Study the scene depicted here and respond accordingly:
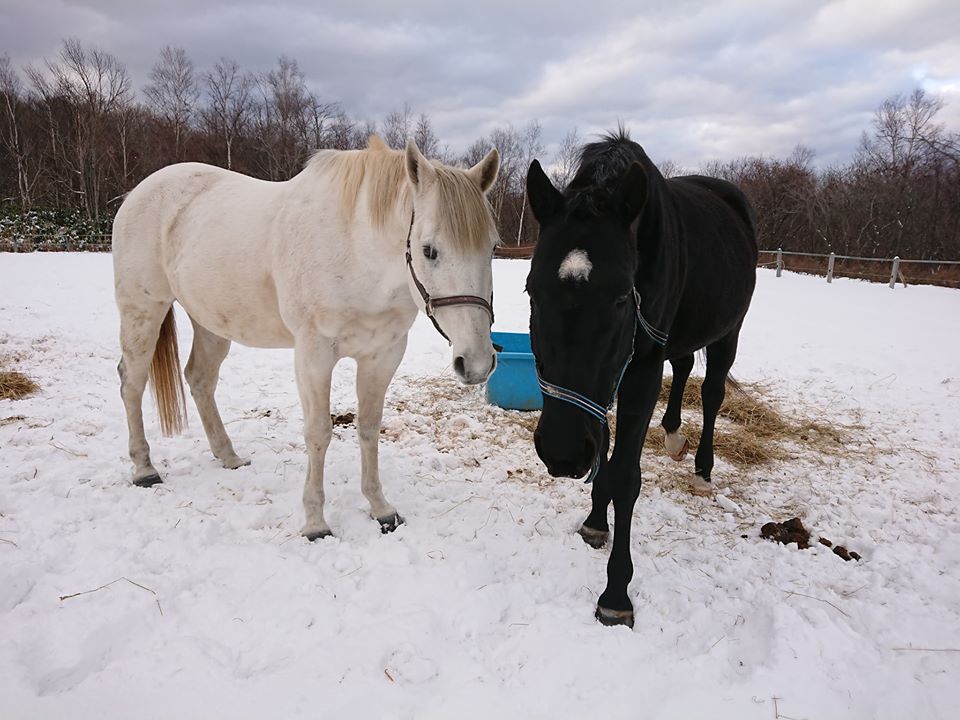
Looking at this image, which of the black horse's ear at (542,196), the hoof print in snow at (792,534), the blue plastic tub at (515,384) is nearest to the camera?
the black horse's ear at (542,196)

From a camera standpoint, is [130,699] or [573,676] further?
[573,676]

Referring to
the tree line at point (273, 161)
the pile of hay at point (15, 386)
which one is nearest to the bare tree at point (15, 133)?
the tree line at point (273, 161)

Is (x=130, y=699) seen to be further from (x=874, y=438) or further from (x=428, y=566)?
(x=874, y=438)

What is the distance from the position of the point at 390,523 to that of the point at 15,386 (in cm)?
387

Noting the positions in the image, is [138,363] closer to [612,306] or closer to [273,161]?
[612,306]

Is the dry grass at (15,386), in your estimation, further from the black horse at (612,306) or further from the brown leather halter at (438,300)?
the black horse at (612,306)

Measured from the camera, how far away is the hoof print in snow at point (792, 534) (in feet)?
8.84

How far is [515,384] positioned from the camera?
468 centimetres

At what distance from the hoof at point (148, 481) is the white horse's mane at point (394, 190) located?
6.97ft

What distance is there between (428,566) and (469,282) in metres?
1.42

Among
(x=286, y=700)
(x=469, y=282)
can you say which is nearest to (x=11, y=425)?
(x=286, y=700)

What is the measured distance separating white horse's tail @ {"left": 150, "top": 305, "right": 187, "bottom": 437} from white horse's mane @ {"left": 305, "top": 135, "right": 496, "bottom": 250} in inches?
64.5

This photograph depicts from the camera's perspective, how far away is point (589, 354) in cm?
178

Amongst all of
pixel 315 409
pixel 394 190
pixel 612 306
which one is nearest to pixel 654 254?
pixel 612 306
